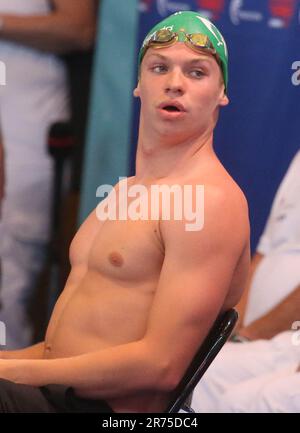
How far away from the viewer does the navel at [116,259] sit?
133 centimetres

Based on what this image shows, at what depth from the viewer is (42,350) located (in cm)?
146

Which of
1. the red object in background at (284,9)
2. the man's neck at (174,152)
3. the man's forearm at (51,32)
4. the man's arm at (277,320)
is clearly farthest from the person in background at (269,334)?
the man's forearm at (51,32)

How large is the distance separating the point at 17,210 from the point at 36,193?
0.19 ft

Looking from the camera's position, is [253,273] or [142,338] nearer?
[142,338]

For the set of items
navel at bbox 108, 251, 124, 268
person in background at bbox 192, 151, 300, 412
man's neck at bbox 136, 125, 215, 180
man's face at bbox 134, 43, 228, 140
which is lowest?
person in background at bbox 192, 151, 300, 412

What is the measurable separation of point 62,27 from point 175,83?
68cm

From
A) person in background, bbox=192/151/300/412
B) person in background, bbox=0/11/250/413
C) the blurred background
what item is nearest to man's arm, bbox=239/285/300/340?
person in background, bbox=192/151/300/412

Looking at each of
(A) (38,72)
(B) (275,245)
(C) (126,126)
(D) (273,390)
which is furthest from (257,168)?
(A) (38,72)

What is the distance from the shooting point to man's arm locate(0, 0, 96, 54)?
6.19 feet

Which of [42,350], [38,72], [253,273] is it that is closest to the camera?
[42,350]

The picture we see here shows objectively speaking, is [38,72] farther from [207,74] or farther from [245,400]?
[245,400]

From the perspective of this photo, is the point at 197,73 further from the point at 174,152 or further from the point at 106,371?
the point at 106,371

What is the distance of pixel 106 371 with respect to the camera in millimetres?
1273

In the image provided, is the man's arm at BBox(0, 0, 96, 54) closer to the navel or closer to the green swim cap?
the green swim cap
